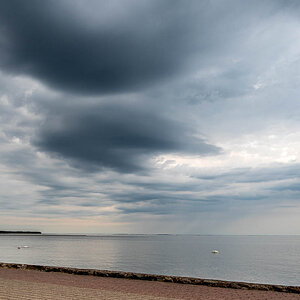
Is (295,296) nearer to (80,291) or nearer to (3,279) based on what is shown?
(80,291)

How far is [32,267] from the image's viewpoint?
2806cm

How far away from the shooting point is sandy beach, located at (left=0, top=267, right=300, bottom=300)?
49.6 feet

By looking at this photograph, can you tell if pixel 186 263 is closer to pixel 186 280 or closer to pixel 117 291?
pixel 186 280

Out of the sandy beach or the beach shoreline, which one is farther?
the beach shoreline

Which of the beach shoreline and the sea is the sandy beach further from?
the sea

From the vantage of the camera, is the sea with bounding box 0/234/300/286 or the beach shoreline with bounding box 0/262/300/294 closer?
the beach shoreline with bounding box 0/262/300/294

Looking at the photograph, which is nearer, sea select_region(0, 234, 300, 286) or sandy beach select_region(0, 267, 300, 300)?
sandy beach select_region(0, 267, 300, 300)

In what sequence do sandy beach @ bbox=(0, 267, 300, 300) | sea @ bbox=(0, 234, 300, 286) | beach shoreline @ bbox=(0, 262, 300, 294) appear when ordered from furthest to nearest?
sea @ bbox=(0, 234, 300, 286) < beach shoreline @ bbox=(0, 262, 300, 294) < sandy beach @ bbox=(0, 267, 300, 300)

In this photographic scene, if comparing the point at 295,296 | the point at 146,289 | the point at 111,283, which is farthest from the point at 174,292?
the point at 295,296

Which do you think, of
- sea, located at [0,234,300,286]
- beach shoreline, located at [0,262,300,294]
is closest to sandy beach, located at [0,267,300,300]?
beach shoreline, located at [0,262,300,294]

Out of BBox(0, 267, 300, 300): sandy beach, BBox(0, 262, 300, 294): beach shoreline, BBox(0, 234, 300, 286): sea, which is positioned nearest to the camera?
BBox(0, 267, 300, 300): sandy beach

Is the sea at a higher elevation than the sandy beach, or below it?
below

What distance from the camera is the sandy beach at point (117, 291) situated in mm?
15114

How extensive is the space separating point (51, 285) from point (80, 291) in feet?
9.12
